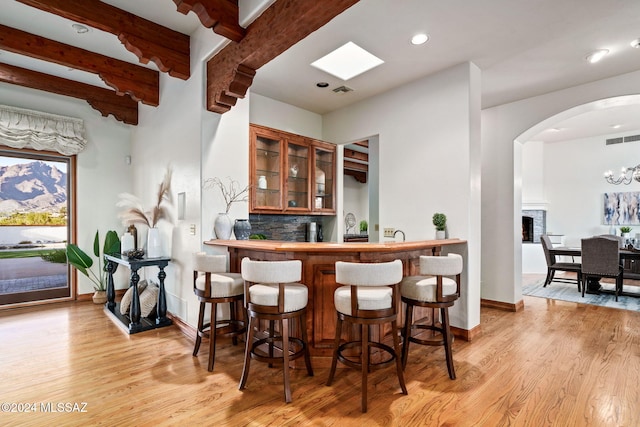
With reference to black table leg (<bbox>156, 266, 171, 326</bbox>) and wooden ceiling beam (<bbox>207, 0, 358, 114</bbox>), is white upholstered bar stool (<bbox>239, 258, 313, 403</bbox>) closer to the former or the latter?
wooden ceiling beam (<bbox>207, 0, 358, 114</bbox>)

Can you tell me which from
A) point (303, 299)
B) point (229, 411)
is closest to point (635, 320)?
point (303, 299)

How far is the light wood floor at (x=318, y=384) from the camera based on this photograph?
6.64 ft

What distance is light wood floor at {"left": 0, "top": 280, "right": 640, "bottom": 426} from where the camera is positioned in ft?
6.64

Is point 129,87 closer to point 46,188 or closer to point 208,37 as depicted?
point 208,37

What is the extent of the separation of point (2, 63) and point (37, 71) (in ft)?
1.07

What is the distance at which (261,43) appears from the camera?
260 cm

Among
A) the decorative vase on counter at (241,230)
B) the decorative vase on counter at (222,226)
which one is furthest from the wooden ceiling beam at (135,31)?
the decorative vase on counter at (241,230)

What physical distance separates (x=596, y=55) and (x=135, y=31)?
461 cm

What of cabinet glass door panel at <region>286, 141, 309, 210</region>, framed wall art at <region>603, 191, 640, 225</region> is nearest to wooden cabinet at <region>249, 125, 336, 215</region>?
cabinet glass door panel at <region>286, 141, 309, 210</region>

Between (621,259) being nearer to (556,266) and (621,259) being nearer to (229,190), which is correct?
(556,266)

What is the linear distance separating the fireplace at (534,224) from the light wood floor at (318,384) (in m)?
4.70

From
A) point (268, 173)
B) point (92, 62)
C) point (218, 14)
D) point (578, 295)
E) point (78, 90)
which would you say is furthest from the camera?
point (578, 295)

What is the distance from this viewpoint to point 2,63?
13.0 ft

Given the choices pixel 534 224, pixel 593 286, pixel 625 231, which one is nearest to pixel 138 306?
pixel 593 286
